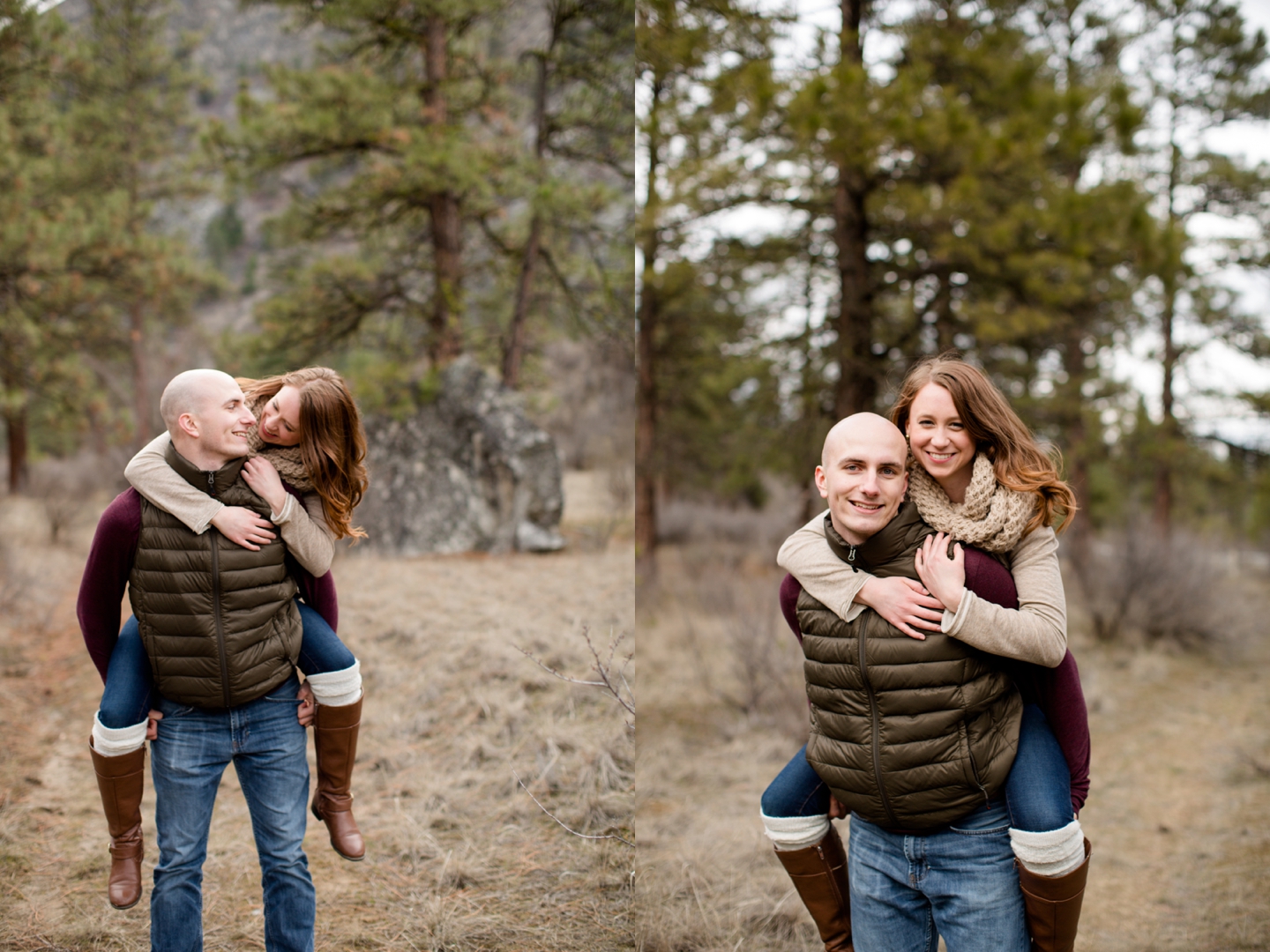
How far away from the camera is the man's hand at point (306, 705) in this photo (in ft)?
8.25

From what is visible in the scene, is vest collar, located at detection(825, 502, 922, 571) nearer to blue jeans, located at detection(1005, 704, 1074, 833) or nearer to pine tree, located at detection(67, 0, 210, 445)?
blue jeans, located at detection(1005, 704, 1074, 833)

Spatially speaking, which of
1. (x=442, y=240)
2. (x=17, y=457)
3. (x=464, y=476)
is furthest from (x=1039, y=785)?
(x=17, y=457)

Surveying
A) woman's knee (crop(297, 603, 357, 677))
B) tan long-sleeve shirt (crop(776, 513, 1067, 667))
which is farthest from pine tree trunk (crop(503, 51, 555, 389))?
tan long-sleeve shirt (crop(776, 513, 1067, 667))

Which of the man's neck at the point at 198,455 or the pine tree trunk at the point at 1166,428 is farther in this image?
the pine tree trunk at the point at 1166,428

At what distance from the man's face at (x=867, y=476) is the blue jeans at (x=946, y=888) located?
0.73 m

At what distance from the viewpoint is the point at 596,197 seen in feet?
28.5

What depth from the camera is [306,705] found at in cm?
254

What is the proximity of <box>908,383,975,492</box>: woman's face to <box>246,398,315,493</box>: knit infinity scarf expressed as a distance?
Result: 166 centimetres

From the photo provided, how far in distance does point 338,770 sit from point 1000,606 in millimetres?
1946

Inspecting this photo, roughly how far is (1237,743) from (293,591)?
22.5ft

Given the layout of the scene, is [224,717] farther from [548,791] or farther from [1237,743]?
[1237,743]

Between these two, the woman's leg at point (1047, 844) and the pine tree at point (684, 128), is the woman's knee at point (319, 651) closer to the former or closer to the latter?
the woman's leg at point (1047, 844)

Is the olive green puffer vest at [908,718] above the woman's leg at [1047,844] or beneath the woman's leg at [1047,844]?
above

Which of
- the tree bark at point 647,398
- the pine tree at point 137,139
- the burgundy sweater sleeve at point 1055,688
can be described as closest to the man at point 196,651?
the burgundy sweater sleeve at point 1055,688
